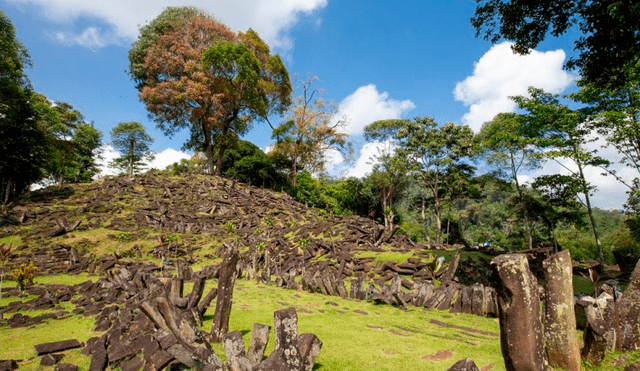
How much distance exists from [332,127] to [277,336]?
1353 inches

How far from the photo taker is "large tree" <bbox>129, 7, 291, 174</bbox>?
2866 centimetres

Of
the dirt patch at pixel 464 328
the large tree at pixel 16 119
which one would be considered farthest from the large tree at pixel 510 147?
the large tree at pixel 16 119

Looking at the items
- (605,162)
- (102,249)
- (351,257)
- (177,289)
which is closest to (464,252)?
(351,257)

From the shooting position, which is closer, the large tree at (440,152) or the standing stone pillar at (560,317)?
the standing stone pillar at (560,317)

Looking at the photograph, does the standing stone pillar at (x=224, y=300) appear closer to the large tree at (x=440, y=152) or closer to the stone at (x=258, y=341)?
the stone at (x=258, y=341)

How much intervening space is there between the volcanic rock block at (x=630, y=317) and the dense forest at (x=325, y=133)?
6053 millimetres

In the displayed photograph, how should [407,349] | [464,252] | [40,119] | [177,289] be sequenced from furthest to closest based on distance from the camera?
[40,119] → [464,252] → [177,289] → [407,349]

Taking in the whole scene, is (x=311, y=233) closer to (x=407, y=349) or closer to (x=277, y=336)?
(x=407, y=349)

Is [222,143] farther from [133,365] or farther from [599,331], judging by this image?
[599,331]

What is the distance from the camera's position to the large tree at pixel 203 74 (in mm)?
28656

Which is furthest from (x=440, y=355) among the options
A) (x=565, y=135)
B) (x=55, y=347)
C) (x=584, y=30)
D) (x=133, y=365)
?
(x=565, y=135)

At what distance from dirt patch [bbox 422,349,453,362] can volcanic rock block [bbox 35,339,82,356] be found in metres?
6.04

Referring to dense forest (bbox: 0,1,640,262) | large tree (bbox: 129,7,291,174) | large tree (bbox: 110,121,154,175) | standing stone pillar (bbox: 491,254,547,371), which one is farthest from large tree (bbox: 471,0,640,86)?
large tree (bbox: 110,121,154,175)

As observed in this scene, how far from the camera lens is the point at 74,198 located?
22266 mm
